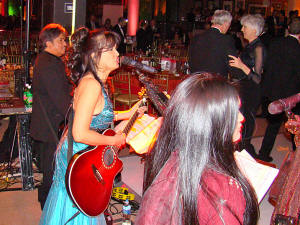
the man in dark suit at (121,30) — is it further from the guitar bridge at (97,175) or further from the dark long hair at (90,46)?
the guitar bridge at (97,175)

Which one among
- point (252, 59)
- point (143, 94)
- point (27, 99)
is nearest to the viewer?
point (143, 94)

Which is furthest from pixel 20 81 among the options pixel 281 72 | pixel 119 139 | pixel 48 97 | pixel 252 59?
A: pixel 281 72

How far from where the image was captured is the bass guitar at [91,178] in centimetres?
222

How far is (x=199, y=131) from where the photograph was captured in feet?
3.70

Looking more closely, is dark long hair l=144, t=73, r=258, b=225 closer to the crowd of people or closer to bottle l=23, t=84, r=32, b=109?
the crowd of people

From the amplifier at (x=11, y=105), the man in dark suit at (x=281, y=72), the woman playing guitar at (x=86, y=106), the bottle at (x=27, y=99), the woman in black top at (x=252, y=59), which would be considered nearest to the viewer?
the woman playing guitar at (x=86, y=106)

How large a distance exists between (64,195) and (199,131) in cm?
154

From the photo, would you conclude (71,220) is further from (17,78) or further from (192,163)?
(17,78)

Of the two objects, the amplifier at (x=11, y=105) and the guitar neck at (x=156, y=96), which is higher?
the guitar neck at (x=156, y=96)

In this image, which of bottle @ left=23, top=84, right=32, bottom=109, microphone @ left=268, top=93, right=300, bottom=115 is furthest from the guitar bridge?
bottle @ left=23, top=84, right=32, bottom=109

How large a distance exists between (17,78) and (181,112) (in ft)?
11.8

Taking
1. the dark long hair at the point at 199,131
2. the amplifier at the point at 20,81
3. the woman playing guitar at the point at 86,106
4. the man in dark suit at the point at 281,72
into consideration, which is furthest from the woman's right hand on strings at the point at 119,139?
the man in dark suit at the point at 281,72

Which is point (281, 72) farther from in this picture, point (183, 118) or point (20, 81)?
point (183, 118)

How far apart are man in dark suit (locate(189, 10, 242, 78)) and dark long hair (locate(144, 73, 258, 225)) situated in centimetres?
262
